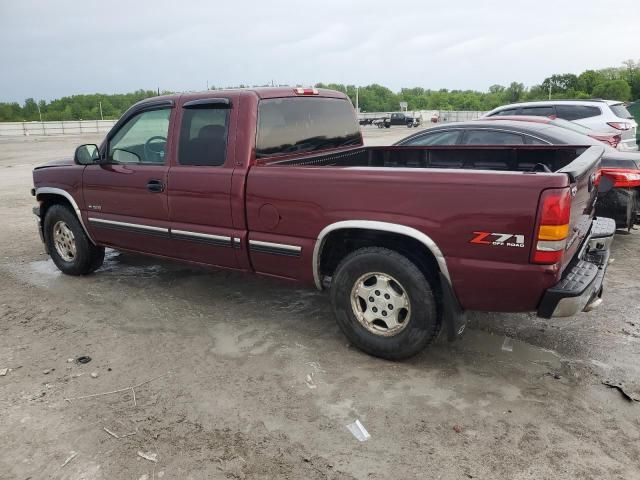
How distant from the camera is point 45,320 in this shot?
15.0 feet

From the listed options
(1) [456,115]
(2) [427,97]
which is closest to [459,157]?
(1) [456,115]

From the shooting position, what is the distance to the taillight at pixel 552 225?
2.86 m

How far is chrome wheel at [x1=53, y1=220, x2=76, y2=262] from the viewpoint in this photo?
5676 mm

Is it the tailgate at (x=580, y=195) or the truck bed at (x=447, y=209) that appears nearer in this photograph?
the truck bed at (x=447, y=209)

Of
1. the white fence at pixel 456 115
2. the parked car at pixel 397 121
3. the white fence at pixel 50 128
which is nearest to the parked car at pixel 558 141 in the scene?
the white fence at pixel 50 128

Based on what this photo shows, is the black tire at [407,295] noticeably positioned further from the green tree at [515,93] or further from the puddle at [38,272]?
the green tree at [515,93]

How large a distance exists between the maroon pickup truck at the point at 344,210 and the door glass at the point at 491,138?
1.49 meters

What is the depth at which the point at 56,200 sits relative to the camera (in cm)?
576

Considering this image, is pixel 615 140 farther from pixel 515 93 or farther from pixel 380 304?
pixel 515 93

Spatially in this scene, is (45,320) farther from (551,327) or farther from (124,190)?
(551,327)

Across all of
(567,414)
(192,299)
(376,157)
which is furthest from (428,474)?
(376,157)

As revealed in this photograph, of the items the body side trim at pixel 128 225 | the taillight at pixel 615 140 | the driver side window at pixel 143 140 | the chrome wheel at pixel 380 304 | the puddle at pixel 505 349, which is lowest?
the puddle at pixel 505 349

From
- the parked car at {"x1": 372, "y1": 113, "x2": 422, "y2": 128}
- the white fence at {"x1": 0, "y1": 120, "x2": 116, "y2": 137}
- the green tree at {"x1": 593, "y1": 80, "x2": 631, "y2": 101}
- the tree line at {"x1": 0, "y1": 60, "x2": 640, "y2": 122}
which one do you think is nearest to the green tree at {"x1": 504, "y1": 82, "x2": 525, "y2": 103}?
the tree line at {"x1": 0, "y1": 60, "x2": 640, "y2": 122}

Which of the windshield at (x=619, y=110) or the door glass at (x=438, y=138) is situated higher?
the windshield at (x=619, y=110)
